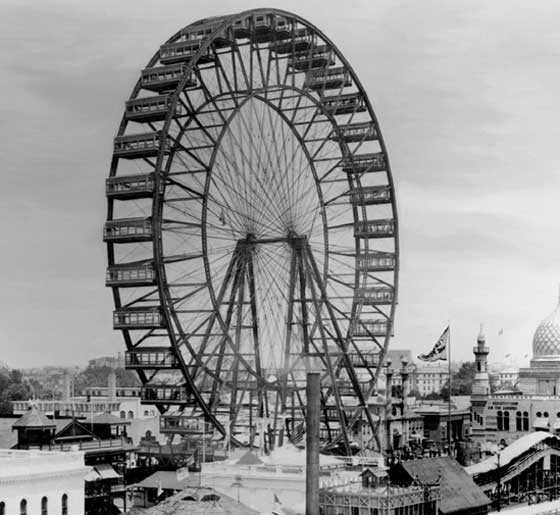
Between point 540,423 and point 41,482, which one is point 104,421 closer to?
point 41,482

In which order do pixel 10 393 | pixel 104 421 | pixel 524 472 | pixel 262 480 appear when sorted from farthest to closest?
pixel 10 393
pixel 524 472
pixel 104 421
pixel 262 480

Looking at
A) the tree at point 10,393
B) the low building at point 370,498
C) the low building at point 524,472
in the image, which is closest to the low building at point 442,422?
the low building at point 524,472

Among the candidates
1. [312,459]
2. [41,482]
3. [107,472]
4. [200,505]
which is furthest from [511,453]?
[41,482]

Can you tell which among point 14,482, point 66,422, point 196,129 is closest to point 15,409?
point 66,422

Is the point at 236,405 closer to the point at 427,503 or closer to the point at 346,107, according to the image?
the point at 427,503

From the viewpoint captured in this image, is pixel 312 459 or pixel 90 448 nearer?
pixel 312 459
